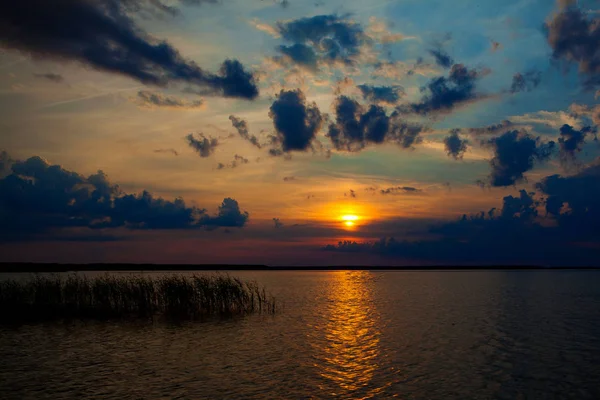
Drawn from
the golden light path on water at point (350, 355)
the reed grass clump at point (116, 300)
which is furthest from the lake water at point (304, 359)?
the reed grass clump at point (116, 300)

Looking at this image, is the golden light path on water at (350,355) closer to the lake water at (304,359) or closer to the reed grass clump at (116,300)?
the lake water at (304,359)

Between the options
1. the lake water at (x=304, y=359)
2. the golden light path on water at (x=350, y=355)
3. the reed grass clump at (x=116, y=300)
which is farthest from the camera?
the reed grass clump at (x=116, y=300)

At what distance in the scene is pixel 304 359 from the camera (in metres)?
23.7

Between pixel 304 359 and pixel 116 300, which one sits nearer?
pixel 304 359

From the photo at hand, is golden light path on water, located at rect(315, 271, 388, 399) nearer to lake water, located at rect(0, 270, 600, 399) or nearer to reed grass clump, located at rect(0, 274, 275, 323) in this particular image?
lake water, located at rect(0, 270, 600, 399)

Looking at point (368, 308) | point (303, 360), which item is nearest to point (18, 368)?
point (303, 360)


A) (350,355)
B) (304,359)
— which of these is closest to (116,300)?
(304,359)

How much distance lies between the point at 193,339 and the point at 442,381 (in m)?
15.7

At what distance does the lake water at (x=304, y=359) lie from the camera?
1788 centimetres

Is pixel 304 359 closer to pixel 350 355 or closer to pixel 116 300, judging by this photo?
pixel 350 355

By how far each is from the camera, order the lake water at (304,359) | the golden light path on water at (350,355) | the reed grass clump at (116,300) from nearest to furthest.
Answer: the lake water at (304,359), the golden light path on water at (350,355), the reed grass clump at (116,300)

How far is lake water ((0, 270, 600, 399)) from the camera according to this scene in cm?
1788

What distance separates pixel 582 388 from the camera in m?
18.3

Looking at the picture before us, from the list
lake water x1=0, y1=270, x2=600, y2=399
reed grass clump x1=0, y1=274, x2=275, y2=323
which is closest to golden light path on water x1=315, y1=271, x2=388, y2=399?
lake water x1=0, y1=270, x2=600, y2=399
